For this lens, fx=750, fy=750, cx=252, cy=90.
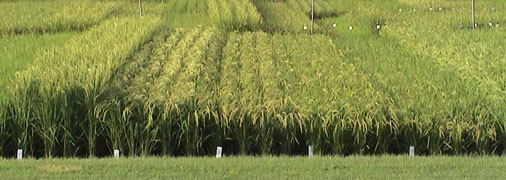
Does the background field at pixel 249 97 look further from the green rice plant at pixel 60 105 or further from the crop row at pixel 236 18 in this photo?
the crop row at pixel 236 18

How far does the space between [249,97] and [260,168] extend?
173cm

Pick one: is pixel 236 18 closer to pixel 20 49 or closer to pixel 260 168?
pixel 20 49

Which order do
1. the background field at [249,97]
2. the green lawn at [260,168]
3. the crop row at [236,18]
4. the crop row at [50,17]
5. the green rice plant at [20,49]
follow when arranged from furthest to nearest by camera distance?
the crop row at [236,18], the crop row at [50,17], the green rice plant at [20,49], the background field at [249,97], the green lawn at [260,168]

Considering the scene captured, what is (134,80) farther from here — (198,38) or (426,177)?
(198,38)

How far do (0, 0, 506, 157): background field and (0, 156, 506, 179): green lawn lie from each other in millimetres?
622

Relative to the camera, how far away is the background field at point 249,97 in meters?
6.43

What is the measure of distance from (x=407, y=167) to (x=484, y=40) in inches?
326

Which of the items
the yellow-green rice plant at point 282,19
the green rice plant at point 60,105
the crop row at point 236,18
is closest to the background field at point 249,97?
the green rice plant at point 60,105

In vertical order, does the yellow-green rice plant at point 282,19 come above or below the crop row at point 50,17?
below

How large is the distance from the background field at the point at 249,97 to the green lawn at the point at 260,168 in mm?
622

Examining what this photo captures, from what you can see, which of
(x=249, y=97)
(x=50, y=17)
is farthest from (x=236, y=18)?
(x=249, y=97)

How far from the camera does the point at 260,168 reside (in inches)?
211

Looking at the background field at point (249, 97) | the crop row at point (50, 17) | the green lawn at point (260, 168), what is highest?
the crop row at point (50, 17)

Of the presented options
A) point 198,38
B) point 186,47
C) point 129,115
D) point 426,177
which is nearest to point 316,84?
point 129,115
